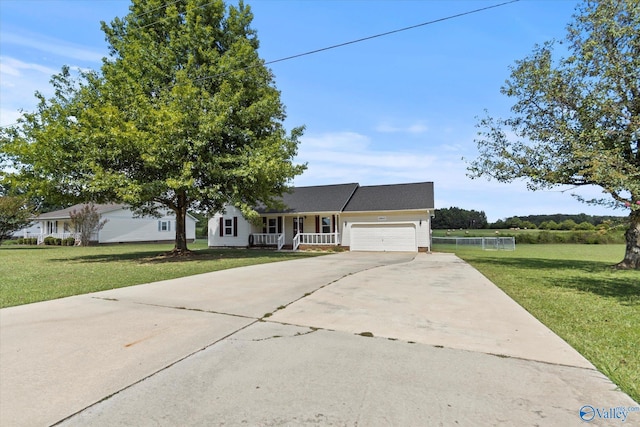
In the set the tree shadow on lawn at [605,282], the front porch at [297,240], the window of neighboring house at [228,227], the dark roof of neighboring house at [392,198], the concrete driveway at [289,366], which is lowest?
the tree shadow on lawn at [605,282]

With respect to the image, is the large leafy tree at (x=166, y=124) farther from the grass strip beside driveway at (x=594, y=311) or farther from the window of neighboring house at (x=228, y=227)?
the grass strip beside driveway at (x=594, y=311)

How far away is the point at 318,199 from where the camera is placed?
25.2 metres

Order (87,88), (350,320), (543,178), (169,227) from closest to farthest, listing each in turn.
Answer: (350,320) → (543,178) → (87,88) → (169,227)

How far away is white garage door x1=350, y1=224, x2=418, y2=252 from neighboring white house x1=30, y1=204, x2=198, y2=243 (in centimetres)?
1853

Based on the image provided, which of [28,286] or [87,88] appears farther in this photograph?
[87,88]

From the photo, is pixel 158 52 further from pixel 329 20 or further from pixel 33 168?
→ pixel 329 20

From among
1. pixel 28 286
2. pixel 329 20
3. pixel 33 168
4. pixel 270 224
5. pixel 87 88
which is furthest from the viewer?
pixel 270 224

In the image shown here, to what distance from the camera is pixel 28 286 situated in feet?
26.3

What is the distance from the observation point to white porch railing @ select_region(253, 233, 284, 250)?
966 inches

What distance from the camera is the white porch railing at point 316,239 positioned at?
23203mm

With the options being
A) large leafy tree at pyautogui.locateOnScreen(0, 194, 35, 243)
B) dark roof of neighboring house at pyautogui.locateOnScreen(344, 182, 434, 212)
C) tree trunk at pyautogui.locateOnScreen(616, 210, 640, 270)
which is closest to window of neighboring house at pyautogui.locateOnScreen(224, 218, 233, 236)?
dark roof of neighboring house at pyautogui.locateOnScreen(344, 182, 434, 212)

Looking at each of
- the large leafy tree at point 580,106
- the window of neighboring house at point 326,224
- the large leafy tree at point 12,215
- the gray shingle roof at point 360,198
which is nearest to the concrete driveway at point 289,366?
the large leafy tree at point 580,106

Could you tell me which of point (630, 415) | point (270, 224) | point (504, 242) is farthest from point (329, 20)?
point (504, 242)

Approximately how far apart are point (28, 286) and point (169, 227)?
30.2 m
